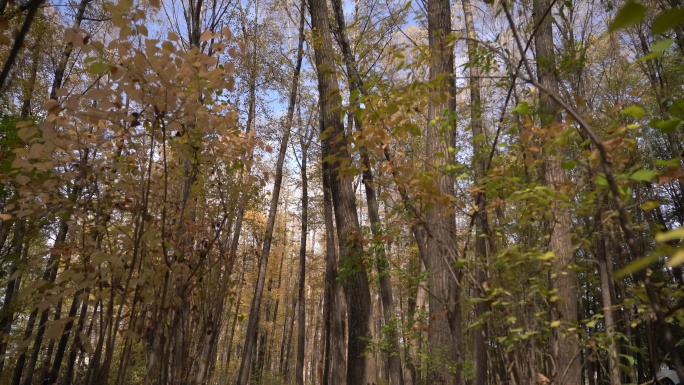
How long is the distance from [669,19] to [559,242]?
381 centimetres

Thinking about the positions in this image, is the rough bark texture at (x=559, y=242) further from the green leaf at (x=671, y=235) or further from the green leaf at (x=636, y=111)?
the green leaf at (x=671, y=235)

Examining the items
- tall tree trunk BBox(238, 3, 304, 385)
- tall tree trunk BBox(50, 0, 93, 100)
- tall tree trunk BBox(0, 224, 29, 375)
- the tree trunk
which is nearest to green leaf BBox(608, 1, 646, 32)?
tall tree trunk BBox(0, 224, 29, 375)

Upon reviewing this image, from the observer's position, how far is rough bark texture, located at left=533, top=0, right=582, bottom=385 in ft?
6.74

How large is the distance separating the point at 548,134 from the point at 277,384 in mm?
18023

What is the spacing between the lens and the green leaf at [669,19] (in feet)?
1.44

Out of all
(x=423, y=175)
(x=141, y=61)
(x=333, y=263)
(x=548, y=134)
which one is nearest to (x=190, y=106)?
(x=141, y=61)

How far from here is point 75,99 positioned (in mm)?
1806

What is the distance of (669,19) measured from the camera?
1.47 feet

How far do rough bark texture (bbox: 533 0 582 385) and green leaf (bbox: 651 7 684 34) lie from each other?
811 mm

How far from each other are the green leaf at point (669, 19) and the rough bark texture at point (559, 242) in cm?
81

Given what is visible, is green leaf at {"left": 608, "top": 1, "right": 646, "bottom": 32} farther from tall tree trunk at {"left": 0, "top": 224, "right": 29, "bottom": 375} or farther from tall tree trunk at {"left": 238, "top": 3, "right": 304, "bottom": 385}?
tall tree trunk at {"left": 238, "top": 3, "right": 304, "bottom": 385}

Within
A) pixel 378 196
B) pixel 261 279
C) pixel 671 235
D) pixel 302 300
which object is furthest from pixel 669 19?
pixel 302 300

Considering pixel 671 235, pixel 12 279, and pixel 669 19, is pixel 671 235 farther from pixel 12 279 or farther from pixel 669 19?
pixel 12 279

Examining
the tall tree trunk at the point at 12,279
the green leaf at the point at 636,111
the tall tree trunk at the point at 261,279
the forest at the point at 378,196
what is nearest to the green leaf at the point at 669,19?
the forest at the point at 378,196
